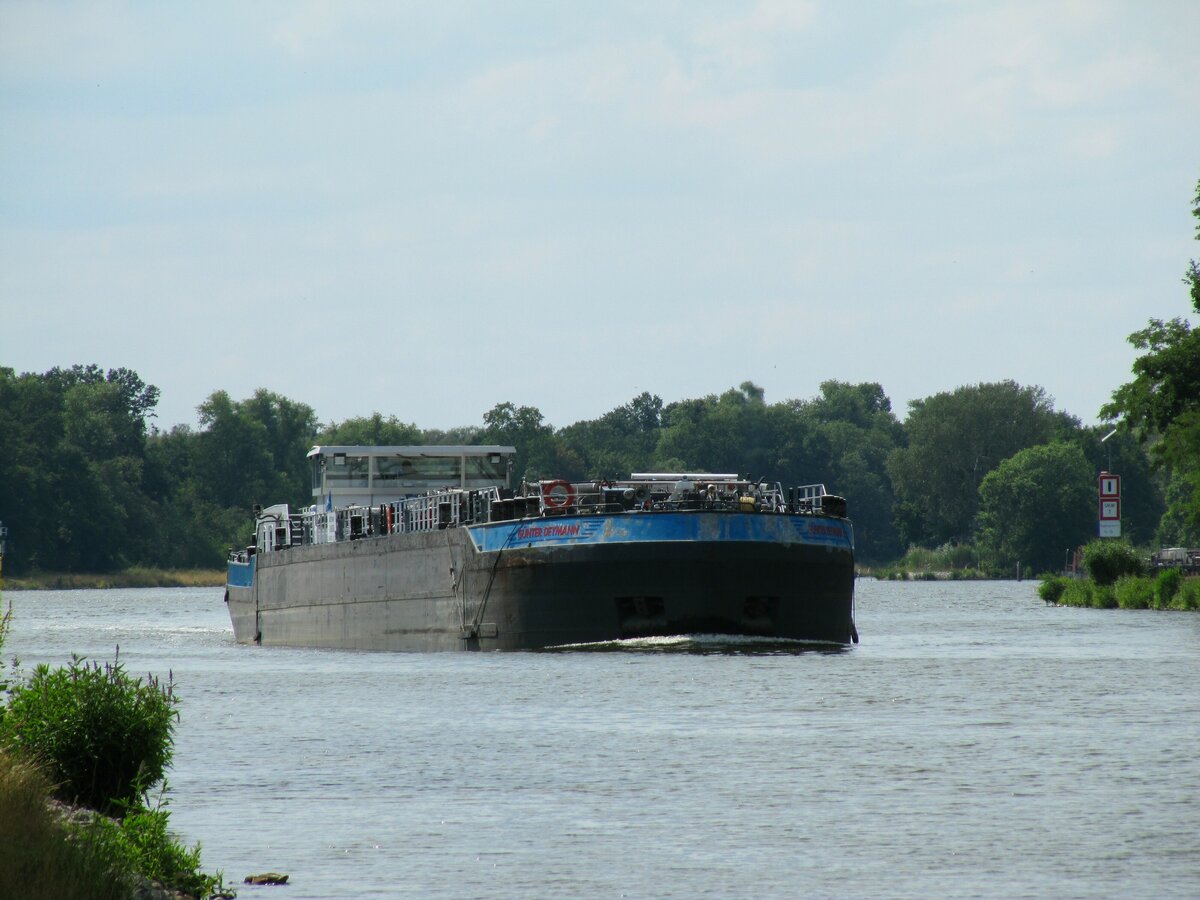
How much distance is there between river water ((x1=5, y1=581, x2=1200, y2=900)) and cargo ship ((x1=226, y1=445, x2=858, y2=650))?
0.92 metres

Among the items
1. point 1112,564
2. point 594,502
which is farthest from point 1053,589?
point 594,502

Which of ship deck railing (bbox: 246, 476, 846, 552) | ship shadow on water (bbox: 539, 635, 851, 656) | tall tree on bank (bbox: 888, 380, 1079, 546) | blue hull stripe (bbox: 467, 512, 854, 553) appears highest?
tall tree on bank (bbox: 888, 380, 1079, 546)

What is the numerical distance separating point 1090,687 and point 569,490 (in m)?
15.2

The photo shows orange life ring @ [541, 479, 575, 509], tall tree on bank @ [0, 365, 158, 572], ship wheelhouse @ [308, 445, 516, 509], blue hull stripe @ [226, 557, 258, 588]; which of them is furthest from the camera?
tall tree on bank @ [0, 365, 158, 572]

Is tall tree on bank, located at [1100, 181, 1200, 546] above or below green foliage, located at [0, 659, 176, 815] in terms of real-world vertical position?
above

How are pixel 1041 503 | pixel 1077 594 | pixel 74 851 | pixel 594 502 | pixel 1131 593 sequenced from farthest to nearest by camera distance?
pixel 1041 503, pixel 1077 594, pixel 1131 593, pixel 594 502, pixel 74 851

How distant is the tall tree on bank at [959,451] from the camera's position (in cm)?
18050

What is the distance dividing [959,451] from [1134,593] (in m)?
103

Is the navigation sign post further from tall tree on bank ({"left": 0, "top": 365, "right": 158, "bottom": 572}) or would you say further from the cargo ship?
tall tree on bank ({"left": 0, "top": 365, "right": 158, "bottom": 572})

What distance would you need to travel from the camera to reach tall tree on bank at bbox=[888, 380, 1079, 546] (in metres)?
180

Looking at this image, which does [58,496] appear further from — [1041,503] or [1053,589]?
[1053,589]

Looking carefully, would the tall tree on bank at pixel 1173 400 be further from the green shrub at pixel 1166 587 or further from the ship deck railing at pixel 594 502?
the ship deck railing at pixel 594 502

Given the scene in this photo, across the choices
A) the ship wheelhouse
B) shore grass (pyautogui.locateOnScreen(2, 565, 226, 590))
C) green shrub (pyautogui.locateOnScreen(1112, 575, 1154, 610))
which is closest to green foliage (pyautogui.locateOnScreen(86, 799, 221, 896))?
the ship wheelhouse

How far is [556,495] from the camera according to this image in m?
47.4
